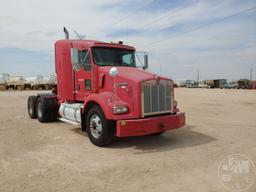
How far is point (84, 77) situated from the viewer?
8.75 m

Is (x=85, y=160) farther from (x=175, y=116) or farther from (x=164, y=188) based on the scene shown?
(x=175, y=116)

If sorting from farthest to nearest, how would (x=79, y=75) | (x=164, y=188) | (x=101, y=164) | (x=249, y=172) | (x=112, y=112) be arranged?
(x=79, y=75)
(x=112, y=112)
(x=101, y=164)
(x=249, y=172)
(x=164, y=188)

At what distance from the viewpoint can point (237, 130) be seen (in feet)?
30.3

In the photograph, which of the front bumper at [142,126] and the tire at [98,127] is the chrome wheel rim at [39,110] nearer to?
the tire at [98,127]

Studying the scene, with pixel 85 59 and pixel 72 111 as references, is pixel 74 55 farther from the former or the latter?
pixel 72 111

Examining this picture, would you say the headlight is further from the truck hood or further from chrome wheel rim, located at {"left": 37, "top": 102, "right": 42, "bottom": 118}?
chrome wheel rim, located at {"left": 37, "top": 102, "right": 42, "bottom": 118}

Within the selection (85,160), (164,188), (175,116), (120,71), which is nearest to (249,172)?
(164,188)

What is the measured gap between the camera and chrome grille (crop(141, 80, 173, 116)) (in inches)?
279

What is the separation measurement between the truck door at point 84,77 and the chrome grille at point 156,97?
2.06 meters

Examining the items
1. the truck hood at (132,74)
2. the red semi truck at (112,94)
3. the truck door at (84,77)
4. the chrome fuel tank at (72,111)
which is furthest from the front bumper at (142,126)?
the truck door at (84,77)

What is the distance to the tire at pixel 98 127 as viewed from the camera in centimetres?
716

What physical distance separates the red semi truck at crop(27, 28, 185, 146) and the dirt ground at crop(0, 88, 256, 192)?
518mm

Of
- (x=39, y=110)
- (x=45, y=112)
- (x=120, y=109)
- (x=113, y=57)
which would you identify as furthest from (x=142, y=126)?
(x=39, y=110)

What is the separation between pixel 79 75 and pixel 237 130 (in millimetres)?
5324
